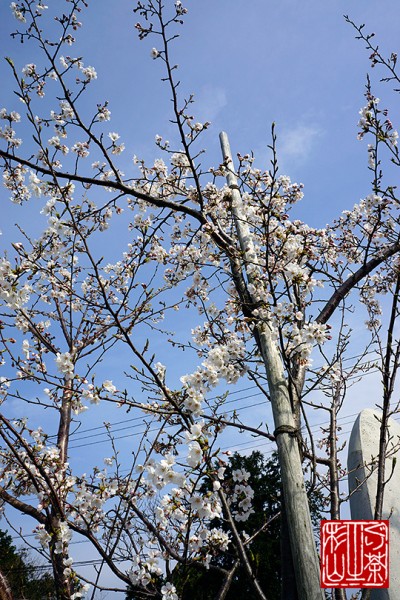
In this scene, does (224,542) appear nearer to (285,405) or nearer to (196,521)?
(196,521)

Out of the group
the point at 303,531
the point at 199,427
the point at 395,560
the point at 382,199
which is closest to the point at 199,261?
the point at 382,199

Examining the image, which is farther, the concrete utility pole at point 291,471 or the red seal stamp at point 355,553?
the red seal stamp at point 355,553

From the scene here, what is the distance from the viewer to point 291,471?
2395mm

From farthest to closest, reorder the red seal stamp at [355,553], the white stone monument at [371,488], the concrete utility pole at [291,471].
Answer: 1. the white stone monument at [371,488]
2. the red seal stamp at [355,553]
3. the concrete utility pole at [291,471]

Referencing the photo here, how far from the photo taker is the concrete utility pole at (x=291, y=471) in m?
2.14

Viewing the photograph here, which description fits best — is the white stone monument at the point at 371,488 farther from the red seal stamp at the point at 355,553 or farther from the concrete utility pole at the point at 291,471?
the concrete utility pole at the point at 291,471

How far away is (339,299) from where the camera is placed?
3387mm

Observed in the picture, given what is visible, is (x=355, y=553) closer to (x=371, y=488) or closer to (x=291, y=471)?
(x=291, y=471)

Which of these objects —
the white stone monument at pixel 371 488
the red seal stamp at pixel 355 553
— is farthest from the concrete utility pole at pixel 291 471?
the white stone monument at pixel 371 488

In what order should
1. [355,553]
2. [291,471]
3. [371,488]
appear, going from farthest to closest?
[371,488] < [355,553] < [291,471]

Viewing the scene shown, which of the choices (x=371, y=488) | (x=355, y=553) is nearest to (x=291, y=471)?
(x=355, y=553)

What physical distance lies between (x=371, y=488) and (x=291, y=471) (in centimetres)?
407

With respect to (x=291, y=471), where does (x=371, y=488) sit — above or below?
above

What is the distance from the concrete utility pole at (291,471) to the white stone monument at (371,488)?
254 cm
